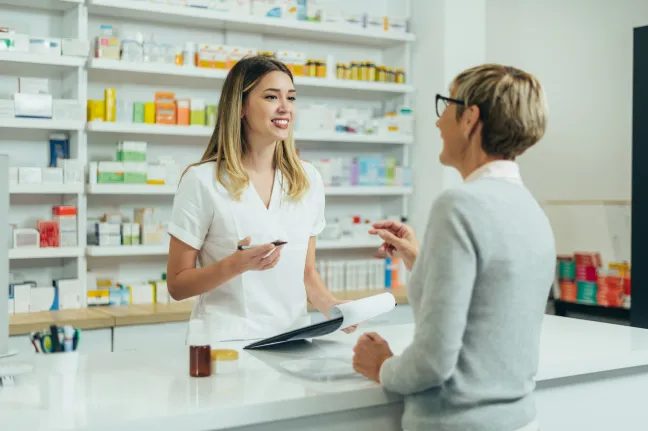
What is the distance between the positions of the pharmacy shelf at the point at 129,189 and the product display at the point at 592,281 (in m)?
3.33

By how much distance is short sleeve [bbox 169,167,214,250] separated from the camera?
7.70 feet

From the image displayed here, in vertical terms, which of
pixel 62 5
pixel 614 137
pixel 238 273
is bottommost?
pixel 238 273

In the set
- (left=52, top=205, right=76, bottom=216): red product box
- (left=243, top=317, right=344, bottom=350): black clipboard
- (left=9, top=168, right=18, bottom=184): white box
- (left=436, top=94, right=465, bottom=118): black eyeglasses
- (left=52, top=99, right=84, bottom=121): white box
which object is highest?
(left=52, top=99, right=84, bottom=121): white box

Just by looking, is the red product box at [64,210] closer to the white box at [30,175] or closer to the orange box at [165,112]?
the white box at [30,175]

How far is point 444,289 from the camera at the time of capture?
1.46m

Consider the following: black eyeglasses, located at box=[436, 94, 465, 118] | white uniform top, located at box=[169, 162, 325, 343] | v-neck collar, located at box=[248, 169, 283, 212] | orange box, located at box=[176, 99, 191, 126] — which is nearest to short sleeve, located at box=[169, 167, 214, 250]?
white uniform top, located at box=[169, 162, 325, 343]

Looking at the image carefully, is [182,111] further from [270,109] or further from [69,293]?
[270,109]

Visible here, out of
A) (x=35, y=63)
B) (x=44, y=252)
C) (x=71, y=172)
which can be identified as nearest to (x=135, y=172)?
(x=71, y=172)

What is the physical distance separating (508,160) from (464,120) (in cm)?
12

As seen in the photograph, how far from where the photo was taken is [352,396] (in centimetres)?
169

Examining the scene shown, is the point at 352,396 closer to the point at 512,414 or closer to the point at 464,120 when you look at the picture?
the point at 512,414

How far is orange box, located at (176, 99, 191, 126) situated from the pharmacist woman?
2263 millimetres

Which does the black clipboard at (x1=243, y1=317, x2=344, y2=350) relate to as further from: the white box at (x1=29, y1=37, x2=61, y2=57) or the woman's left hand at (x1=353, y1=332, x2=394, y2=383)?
the white box at (x1=29, y1=37, x2=61, y2=57)

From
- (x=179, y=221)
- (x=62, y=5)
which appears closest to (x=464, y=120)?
(x=179, y=221)
